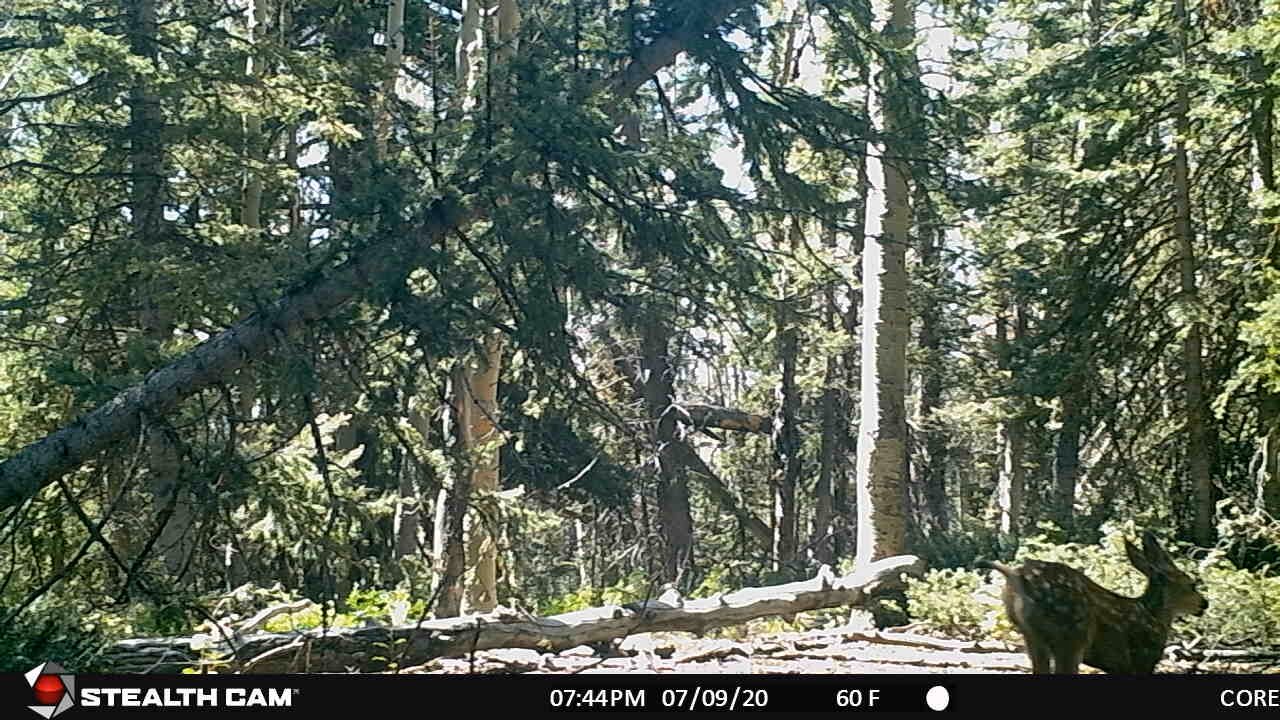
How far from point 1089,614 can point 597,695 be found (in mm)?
2076

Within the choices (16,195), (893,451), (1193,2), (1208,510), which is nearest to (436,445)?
(893,451)

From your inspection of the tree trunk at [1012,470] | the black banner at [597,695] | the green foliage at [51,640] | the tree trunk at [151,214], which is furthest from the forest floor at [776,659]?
the tree trunk at [1012,470]

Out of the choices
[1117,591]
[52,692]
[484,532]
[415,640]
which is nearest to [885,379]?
[1117,591]

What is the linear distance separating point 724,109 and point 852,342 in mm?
9720

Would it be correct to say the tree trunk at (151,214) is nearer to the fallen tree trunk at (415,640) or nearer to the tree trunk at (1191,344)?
the fallen tree trunk at (415,640)

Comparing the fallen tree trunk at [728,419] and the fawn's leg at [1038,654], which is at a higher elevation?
the fallen tree trunk at [728,419]

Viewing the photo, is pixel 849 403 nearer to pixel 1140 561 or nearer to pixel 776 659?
pixel 776 659

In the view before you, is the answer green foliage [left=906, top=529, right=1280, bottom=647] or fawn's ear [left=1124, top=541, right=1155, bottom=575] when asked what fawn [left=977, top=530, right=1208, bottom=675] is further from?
green foliage [left=906, top=529, right=1280, bottom=647]

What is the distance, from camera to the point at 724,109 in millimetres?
7590

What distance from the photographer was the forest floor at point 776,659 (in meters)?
6.69

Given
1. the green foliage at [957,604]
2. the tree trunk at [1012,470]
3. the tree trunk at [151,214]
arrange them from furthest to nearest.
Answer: the tree trunk at [1012,470], the tree trunk at [151,214], the green foliage at [957,604]

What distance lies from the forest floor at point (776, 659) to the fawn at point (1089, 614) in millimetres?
1081

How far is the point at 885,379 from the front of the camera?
11219mm

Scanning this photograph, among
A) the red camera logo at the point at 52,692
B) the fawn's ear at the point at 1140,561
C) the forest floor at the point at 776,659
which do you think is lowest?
the forest floor at the point at 776,659
